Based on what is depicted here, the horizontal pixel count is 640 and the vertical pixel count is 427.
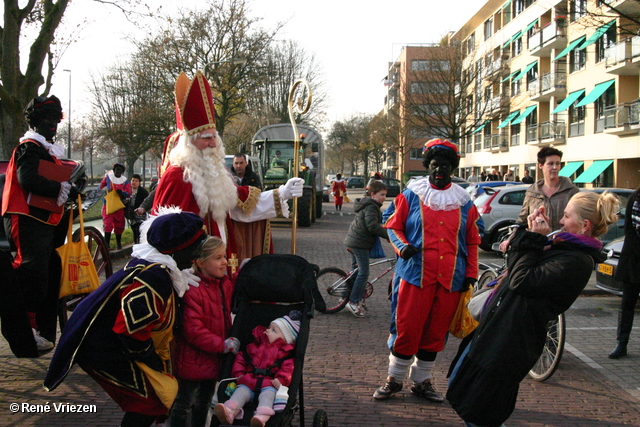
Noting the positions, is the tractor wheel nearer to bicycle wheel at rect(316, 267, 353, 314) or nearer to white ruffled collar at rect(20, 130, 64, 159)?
bicycle wheel at rect(316, 267, 353, 314)

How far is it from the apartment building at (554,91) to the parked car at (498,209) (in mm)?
11145

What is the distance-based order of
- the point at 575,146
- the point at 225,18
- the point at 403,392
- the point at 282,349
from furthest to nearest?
1. the point at 575,146
2. the point at 225,18
3. the point at 403,392
4. the point at 282,349

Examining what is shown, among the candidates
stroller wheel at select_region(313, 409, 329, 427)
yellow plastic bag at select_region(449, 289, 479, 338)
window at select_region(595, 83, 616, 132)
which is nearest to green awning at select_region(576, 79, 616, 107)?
window at select_region(595, 83, 616, 132)

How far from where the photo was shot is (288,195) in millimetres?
4090

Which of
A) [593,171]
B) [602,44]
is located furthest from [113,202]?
[602,44]

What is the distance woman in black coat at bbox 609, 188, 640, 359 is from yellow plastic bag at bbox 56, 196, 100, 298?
4937mm

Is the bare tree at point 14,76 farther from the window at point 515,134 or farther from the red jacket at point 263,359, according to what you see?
the window at point 515,134

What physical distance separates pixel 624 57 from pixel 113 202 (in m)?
24.1

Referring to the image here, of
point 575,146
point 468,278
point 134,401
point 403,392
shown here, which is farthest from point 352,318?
point 575,146

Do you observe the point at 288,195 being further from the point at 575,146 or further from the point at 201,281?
the point at 575,146

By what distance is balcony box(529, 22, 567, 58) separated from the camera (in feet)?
109

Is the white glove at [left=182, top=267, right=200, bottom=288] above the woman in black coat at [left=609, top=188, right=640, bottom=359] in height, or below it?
above

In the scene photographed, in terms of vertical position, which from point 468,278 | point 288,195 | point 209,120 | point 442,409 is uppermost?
point 209,120

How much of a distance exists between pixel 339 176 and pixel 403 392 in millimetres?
22013
